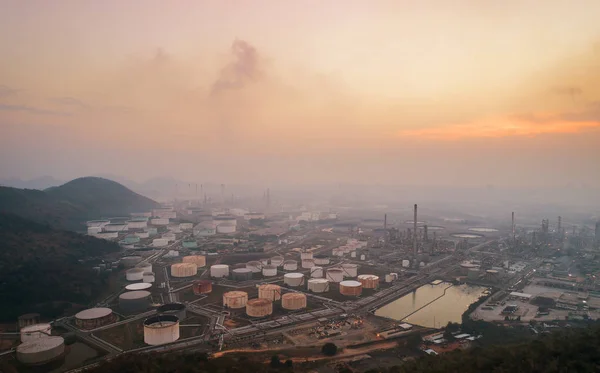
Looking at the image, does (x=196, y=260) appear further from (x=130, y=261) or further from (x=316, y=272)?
(x=316, y=272)

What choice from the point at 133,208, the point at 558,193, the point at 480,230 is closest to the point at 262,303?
the point at 480,230

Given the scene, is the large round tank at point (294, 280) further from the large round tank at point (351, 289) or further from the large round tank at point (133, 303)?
the large round tank at point (133, 303)

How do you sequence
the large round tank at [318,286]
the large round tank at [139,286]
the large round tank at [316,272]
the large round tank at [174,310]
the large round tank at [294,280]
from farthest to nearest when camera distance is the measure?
1. the large round tank at [316,272]
2. the large round tank at [294,280]
3. the large round tank at [318,286]
4. the large round tank at [139,286]
5. the large round tank at [174,310]

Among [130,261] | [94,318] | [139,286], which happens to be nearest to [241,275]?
[139,286]

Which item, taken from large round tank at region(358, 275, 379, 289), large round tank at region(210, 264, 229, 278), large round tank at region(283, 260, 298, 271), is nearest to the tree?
large round tank at region(358, 275, 379, 289)

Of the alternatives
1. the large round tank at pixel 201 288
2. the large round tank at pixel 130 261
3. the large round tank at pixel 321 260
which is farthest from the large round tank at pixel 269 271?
the large round tank at pixel 130 261

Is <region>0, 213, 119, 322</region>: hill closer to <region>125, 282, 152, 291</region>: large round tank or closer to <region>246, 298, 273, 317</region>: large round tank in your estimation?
<region>125, 282, 152, 291</region>: large round tank
